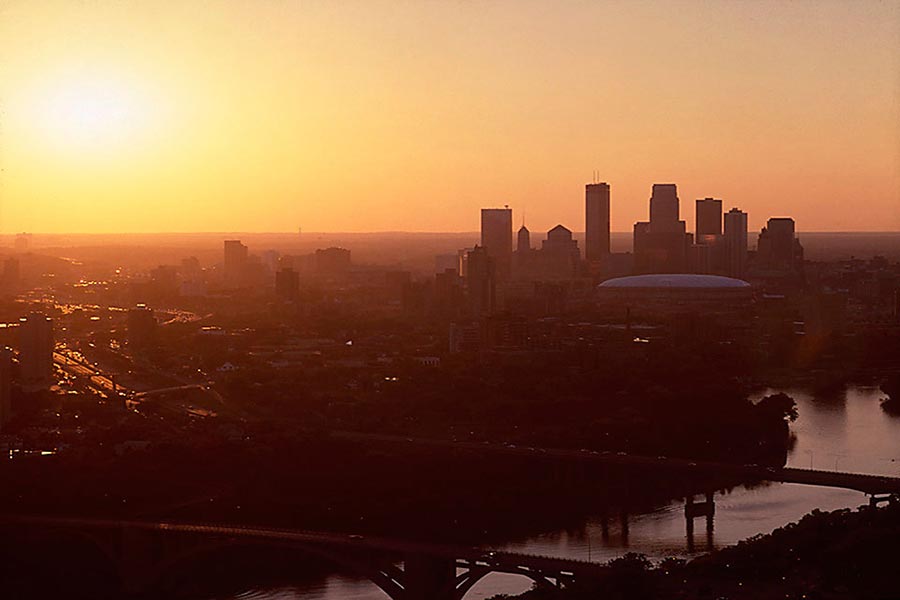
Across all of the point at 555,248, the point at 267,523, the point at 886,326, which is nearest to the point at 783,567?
the point at 267,523

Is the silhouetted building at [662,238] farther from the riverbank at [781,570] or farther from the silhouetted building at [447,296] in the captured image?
the riverbank at [781,570]

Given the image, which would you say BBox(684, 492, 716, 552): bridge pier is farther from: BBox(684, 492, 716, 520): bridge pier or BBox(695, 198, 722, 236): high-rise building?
BBox(695, 198, 722, 236): high-rise building

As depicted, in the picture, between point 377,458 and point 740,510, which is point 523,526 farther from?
point 377,458

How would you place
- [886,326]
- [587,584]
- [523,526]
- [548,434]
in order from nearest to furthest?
[587,584] < [523,526] < [548,434] < [886,326]

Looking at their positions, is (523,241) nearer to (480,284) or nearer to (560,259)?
(560,259)

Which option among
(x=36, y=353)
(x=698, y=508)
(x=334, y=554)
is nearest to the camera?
(x=334, y=554)

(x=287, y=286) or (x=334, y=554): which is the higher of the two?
(x=287, y=286)

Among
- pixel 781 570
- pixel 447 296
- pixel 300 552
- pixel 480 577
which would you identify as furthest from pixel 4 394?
pixel 447 296
